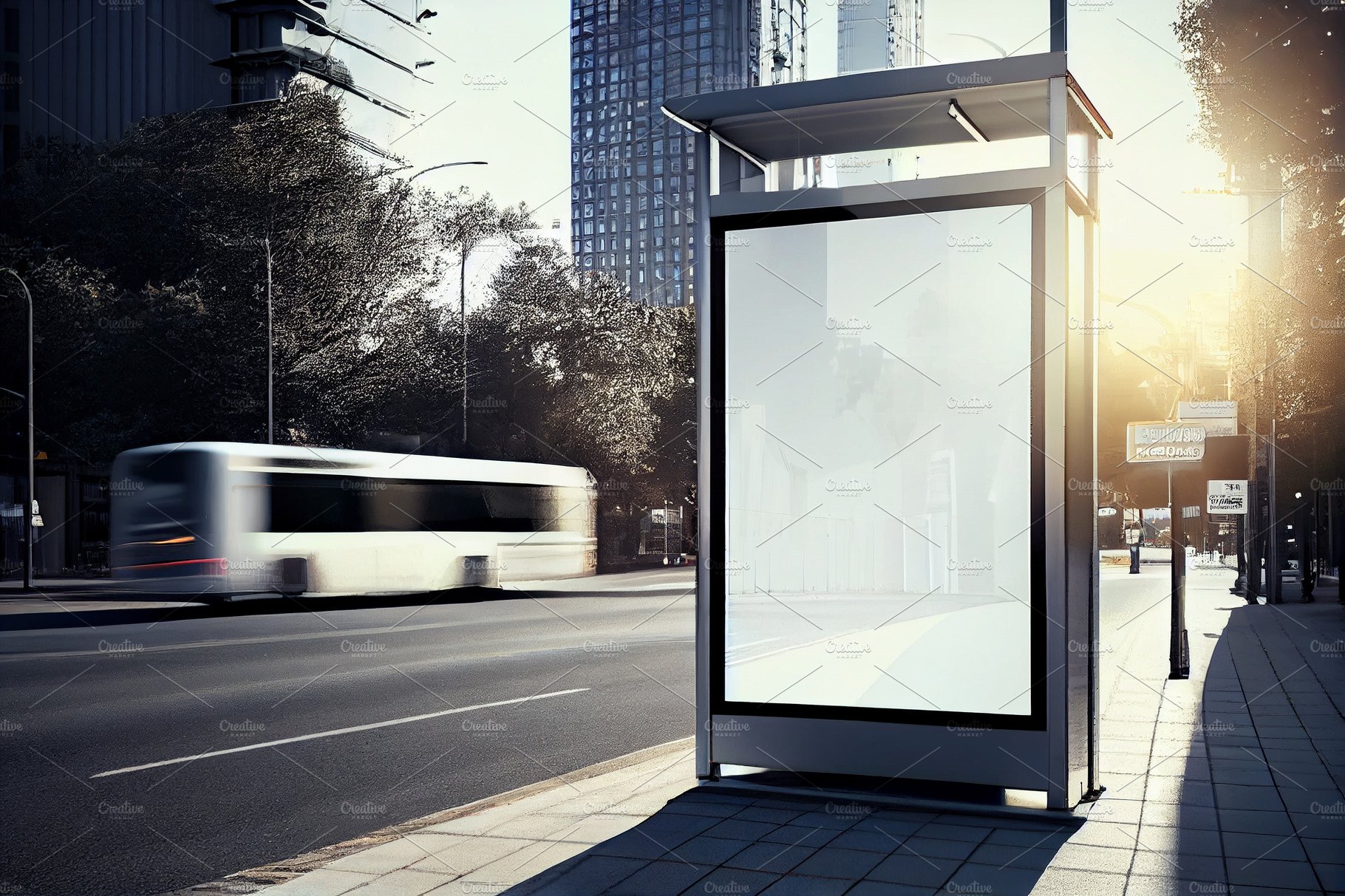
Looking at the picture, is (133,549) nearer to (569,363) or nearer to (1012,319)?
(1012,319)

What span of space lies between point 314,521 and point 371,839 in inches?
681

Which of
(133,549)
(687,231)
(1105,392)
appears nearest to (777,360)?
(133,549)

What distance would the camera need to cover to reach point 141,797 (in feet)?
22.2

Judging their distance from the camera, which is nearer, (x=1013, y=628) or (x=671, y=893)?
(x=671, y=893)

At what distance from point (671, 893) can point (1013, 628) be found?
2.34 metres

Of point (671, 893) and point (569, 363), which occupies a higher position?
point (569, 363)

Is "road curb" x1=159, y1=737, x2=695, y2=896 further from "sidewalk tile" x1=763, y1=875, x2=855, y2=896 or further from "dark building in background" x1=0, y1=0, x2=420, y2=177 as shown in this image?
"dark building in background" x1=0, y1=0, x2=420, y2=177

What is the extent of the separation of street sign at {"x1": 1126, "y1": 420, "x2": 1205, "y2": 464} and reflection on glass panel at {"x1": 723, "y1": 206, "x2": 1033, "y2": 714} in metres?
7.03

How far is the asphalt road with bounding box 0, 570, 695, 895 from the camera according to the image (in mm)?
5930

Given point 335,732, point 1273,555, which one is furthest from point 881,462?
point 1273,555

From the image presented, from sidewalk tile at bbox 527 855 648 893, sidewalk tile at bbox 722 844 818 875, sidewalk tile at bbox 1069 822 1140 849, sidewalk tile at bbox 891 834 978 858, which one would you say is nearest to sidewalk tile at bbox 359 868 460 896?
sidewalk tile at bbox 527 855 648 893

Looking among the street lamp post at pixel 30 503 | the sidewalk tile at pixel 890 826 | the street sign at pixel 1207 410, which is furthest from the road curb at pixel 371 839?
the street lamp post at pixel 30 503

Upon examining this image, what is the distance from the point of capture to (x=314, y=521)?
22.2 meters

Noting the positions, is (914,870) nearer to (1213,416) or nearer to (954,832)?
Result: (954,832)
